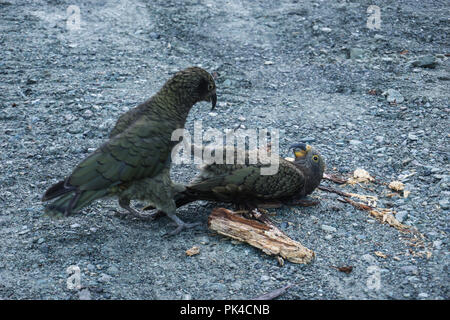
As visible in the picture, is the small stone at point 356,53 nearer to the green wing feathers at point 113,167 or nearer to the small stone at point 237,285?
the green wing feathers at point 113,167

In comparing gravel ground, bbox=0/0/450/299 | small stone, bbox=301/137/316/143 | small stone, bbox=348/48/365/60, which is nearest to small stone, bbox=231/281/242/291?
gravel ground, bbox=0/0/450/299

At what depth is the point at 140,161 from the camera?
4559 millimetres

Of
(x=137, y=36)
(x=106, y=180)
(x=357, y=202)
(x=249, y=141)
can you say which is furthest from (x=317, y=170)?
(x=137, y=36)

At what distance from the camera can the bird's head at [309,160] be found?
17.5ft

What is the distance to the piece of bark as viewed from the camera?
4.38 m

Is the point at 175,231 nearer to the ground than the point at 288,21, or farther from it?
nearer to the ground

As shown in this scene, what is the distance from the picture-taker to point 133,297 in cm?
399

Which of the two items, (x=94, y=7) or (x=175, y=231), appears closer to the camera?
(x=175, y=231)

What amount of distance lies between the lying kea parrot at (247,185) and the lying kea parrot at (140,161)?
0.73 ft

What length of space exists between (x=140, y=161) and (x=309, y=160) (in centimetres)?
191

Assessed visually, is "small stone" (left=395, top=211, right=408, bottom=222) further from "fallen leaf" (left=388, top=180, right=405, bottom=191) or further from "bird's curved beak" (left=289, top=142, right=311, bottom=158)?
"bird's curved beak" (left=289, top=142, right=311, bottom=158)

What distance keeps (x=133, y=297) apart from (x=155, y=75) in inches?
191

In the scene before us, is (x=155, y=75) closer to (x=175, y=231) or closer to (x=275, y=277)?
(x=175, y=231)

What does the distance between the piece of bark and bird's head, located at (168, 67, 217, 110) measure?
121 cm
